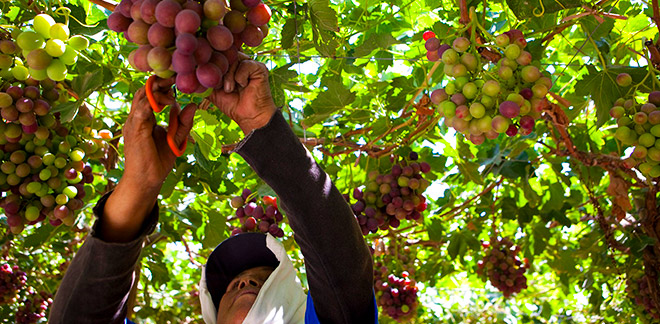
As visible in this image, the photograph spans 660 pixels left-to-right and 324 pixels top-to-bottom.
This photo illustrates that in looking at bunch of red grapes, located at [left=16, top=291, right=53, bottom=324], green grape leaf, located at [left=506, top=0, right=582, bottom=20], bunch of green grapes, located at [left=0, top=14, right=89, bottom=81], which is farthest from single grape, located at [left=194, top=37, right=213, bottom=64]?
bunch of red grapes, located at [left=16, top=291, right=53, bottom=324]

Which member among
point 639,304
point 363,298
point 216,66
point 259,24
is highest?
point 259,24

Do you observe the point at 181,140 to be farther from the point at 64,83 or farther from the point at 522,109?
the point at 64,83

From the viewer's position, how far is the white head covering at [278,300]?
1707 millimetres

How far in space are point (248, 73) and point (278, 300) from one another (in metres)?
0.80

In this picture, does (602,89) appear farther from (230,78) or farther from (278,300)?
(230,78)

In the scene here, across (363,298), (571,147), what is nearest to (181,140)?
(363,298)

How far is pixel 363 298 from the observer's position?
5.26ft

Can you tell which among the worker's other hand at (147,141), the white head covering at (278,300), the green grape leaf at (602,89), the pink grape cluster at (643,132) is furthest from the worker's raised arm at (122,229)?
the green grape leaf at (602,89)

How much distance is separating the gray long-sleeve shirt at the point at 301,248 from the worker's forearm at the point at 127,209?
0.8 inches

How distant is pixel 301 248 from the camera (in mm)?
1574

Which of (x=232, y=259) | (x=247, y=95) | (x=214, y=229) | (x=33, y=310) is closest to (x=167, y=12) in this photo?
(x=247, y=95)

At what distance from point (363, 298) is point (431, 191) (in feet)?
9.23

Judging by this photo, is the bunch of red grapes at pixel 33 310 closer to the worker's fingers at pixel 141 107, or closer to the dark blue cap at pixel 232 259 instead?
the dark blue cap at pixel 232 259

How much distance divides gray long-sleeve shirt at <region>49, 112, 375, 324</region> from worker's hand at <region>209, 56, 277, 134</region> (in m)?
0.03
